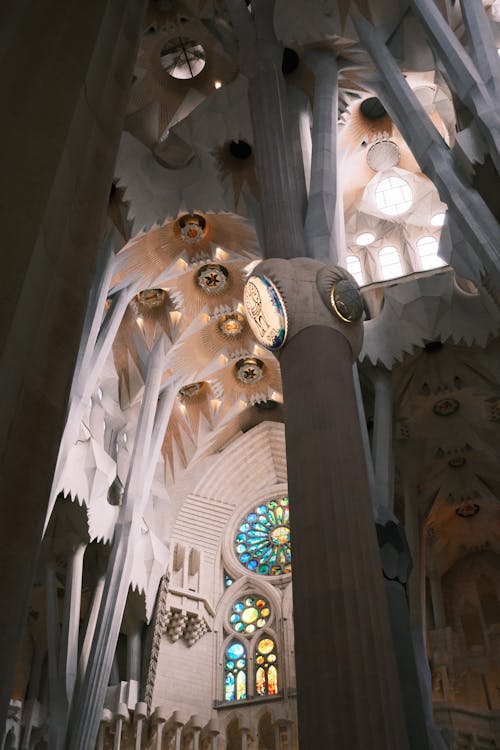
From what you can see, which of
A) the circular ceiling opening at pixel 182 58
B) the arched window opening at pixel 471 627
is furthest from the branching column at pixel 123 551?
the arched window opening at pixel 471 627

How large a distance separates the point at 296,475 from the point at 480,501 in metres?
11.8

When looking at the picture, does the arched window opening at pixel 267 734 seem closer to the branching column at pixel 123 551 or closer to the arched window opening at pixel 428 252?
the branching column at pixel 123 551

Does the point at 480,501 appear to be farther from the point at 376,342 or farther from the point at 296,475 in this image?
the point at 296,475

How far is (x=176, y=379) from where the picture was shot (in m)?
15.6

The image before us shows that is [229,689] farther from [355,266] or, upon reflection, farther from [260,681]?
[355,266]

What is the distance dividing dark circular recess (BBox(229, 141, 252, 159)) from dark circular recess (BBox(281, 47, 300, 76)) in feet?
5.93

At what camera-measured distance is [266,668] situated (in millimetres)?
15102

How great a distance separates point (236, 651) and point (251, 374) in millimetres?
5955

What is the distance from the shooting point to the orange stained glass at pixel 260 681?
583 inches

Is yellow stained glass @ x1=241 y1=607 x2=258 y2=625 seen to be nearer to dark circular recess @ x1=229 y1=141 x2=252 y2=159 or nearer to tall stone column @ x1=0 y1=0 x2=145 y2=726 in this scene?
dark circular recess @ x1=229 y1=141 x2=252 y2=159

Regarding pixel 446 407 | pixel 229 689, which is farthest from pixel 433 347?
→ pixel 229 689

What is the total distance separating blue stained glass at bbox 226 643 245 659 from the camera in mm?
15454

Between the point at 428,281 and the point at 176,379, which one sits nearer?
the point at 428,281

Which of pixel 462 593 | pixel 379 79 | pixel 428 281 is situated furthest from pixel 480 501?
pixel 379 79
